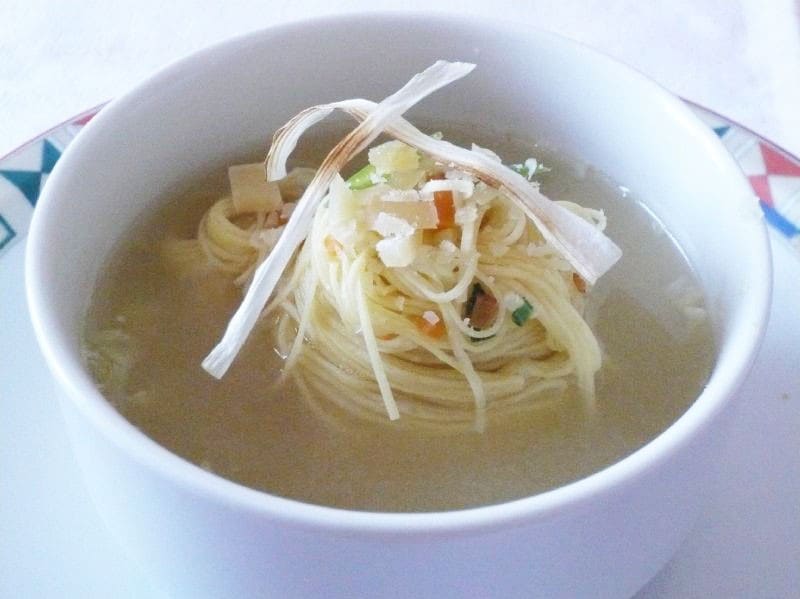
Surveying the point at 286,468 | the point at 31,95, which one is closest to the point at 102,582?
the point at 286,468

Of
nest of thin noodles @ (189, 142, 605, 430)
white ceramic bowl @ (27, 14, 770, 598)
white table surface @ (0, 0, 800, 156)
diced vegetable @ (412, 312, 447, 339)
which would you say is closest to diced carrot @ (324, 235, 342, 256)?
nest of thin noodles @ (189, 142, 605, 430)

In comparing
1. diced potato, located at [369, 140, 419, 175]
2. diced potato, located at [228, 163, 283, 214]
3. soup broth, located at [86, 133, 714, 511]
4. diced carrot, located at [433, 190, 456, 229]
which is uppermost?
diced potato, located at [369, 140, 419, 175]

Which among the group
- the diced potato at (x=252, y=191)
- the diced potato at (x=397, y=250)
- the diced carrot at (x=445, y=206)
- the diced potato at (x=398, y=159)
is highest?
the diced potato at (x=398, y=159)

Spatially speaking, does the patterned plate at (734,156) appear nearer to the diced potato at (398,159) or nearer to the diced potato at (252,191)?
the diced potato at (252,191)

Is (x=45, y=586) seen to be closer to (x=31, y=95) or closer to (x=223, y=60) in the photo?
(x=223, y=60)

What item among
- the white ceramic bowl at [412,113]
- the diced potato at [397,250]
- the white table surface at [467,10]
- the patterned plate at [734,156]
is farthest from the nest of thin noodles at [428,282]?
the white table surface at [467,10]

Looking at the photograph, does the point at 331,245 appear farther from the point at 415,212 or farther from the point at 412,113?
the point at 412,113

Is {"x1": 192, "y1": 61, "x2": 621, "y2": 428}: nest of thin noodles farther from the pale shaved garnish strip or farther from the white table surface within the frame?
the white table surface
